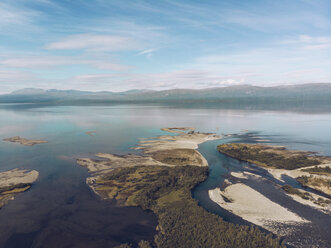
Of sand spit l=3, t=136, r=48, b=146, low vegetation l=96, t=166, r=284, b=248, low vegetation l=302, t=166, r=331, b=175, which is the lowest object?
low vegetation l=96, t=166, r=284, b=248

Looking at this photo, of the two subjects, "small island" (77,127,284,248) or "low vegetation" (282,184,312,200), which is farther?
"low vegetation" (282,184,312,200)

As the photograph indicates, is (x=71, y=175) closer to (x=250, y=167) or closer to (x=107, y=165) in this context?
(x=107, y=165)

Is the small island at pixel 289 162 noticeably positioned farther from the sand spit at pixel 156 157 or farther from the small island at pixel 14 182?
the small island at pixel 14 182

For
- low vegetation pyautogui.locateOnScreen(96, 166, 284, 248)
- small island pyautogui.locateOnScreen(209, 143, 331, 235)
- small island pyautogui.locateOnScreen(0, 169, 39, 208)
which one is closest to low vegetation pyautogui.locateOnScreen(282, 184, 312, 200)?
small island pyautogui.locateOnScreen(209, 143, 331, 235)

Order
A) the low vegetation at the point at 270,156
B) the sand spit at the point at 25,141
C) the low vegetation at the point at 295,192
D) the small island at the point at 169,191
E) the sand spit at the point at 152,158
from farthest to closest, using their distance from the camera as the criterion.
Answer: the sand spit at the point at 25,141, the low vegetation at the point at 270,156, the sand spit at the point at 152,158, the low vegetation at the point at 295,192, the small island at the point at 169,191

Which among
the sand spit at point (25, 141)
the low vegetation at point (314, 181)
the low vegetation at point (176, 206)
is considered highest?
the sand spit at point (25, 141)

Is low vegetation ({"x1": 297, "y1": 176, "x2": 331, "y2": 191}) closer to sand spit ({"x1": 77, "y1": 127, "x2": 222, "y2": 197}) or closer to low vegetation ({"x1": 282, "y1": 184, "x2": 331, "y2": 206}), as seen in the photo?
low vegetation ({"x1": 282, "y1": 184, "x2": 331, "y2": 206})

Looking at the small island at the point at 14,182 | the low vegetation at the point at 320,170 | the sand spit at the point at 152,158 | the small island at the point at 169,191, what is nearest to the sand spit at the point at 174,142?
the sand spit at the point at 152,158

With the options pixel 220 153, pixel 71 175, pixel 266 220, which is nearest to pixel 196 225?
pixel 266 220
